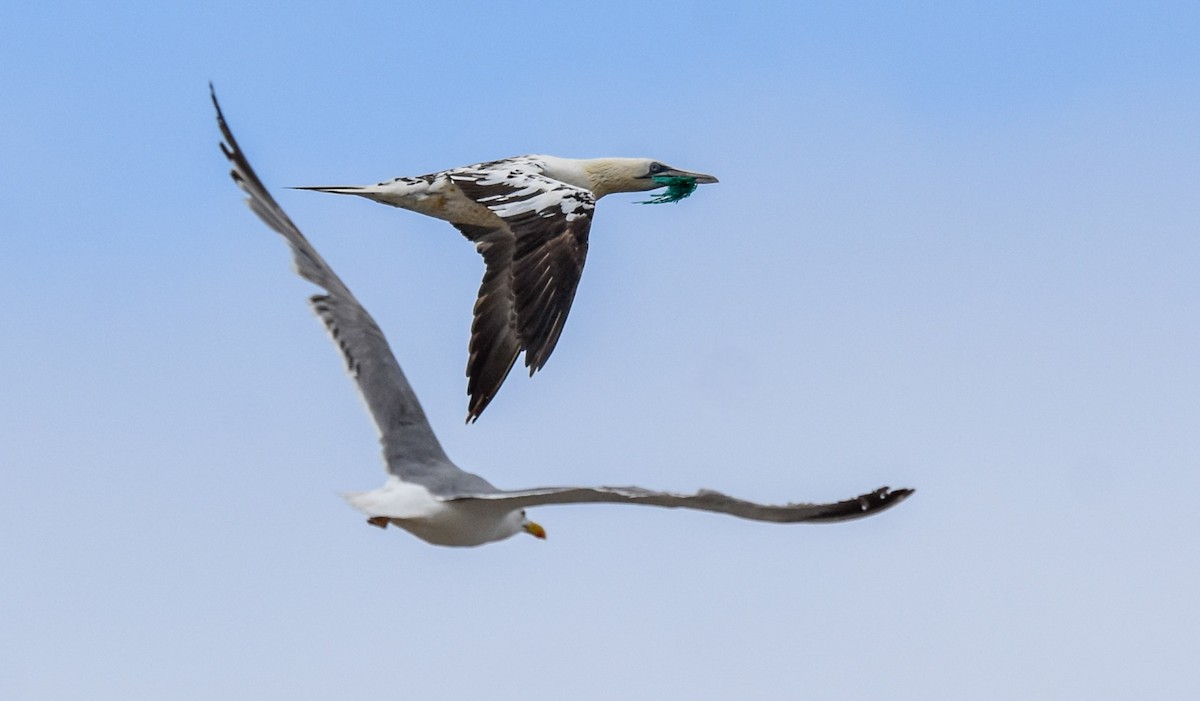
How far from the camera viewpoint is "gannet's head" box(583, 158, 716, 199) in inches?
786

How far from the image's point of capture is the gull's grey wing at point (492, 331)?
16141 mm

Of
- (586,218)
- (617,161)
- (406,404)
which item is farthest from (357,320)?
(617,161)

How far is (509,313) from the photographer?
16844 millimetres

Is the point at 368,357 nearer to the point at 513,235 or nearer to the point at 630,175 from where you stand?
the point at 513,235

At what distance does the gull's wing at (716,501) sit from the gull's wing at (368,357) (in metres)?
1.29

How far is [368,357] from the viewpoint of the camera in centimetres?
1245

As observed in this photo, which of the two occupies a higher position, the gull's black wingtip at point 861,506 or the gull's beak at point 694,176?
the gull's beak at point 694,176

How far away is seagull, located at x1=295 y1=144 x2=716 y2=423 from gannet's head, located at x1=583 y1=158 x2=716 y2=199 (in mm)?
23

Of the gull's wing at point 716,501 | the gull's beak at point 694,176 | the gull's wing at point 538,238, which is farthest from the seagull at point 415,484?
the gull's beak at point 694,176

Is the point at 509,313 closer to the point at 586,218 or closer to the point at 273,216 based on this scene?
the point at 586,218

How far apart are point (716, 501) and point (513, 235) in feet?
27.9

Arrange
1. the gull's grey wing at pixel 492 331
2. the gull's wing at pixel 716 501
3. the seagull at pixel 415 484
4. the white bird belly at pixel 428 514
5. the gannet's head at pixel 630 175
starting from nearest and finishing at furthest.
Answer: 1. the gull's wing at pixel 716 501
2. the seagull at pixel 415 484
3. the white bird belly at pixel 428 514
4. the gull's grey wing at pixel 492 331
5. the gannet's head at pixel 630 175

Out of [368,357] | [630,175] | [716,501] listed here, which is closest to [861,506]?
[716,501]

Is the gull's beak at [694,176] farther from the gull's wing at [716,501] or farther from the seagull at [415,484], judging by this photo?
the gull's wing at [716,501]
